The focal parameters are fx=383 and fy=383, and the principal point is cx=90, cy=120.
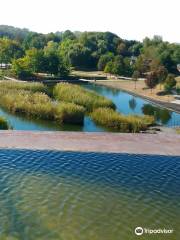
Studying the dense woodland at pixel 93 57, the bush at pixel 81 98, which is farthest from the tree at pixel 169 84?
the bush at pixel 81 98

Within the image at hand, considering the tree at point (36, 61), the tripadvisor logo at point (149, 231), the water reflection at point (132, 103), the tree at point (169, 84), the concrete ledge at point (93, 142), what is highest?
the tree at point (36, 61)

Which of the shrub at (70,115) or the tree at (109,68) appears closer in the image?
the shrub at (70,115)

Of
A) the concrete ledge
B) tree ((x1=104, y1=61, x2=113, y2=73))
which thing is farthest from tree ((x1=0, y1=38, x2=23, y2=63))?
the concrete ledge

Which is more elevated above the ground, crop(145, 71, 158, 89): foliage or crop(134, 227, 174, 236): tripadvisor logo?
crop(145, 71, 158, 89): foliage

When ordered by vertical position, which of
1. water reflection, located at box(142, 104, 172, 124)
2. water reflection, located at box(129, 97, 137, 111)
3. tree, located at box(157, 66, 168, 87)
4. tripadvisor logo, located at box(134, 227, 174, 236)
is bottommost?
water reflection, located at box(142, 104, 172, 124)

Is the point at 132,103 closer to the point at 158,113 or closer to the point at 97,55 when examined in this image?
the point at 158,113

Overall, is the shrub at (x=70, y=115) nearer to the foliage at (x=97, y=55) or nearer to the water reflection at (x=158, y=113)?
the water reflection at (x=158, y=113)

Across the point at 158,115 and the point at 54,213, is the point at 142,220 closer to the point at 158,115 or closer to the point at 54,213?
the point at 54,213

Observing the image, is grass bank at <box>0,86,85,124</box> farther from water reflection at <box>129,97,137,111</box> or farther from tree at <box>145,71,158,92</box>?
tree at <box>145,71,158,92</box>
